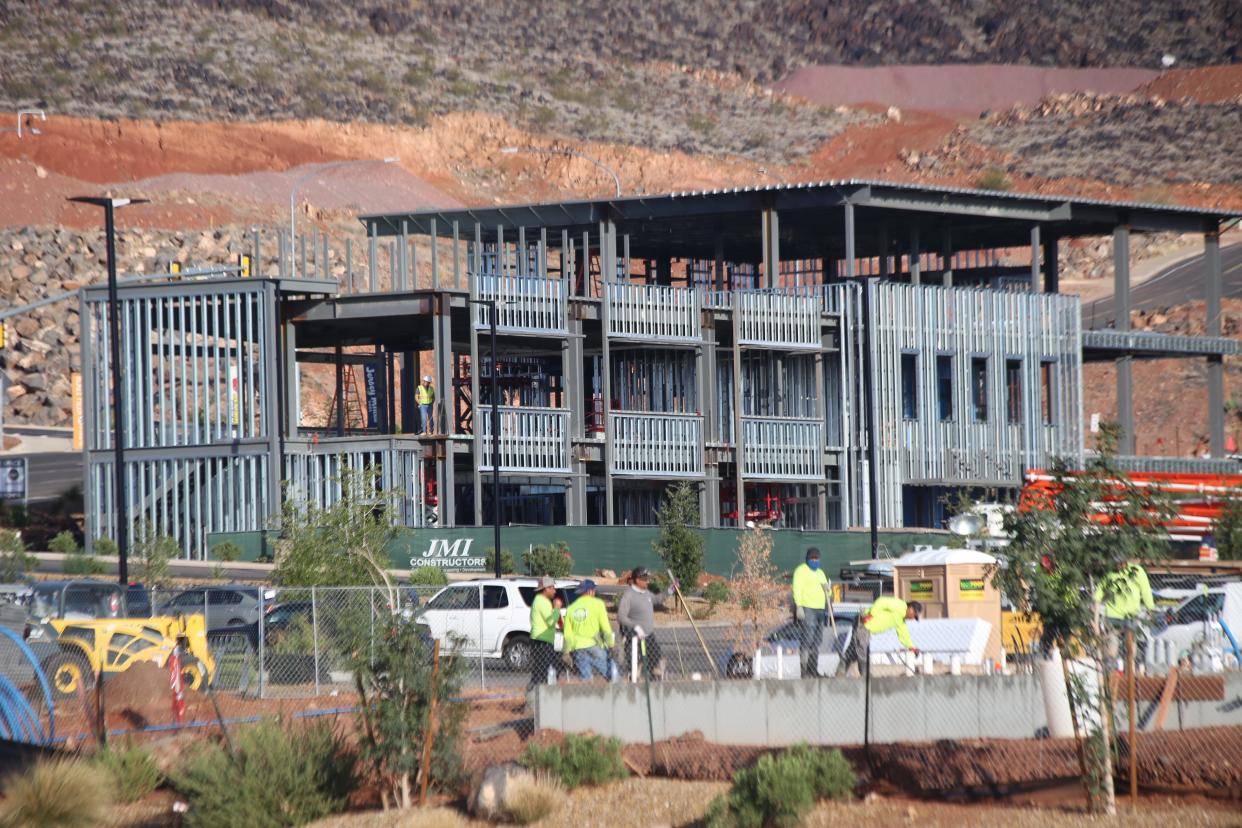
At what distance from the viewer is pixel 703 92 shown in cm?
15600

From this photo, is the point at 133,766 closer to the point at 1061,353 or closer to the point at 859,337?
the point at 859,337

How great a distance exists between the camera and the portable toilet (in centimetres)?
2430

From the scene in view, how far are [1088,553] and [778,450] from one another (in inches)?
1437

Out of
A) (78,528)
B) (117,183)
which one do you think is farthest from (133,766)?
(117,183)

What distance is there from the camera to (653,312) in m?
51.5

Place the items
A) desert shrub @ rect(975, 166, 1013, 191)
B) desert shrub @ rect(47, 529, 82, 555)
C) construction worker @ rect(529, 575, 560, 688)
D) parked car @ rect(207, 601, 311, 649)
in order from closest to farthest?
construction worker @ rect(529, 575, 560, 688), parked car @ rect(207, 601, 311, 649), desert shrub @ rect(47, 529, 82, 555), desert shrub @ rect(975, 166, 1013, 191)

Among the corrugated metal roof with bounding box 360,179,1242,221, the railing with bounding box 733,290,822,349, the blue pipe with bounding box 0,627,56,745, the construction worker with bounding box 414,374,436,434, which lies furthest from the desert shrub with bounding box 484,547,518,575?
the blue pipe with bounding box 0,627,56,745

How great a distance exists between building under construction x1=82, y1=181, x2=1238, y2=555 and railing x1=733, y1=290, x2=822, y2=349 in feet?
0.21

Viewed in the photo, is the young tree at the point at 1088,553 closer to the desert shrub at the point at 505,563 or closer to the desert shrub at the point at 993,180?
the desert shrub at the point at 505,563

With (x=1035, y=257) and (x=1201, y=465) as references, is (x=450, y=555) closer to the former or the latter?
(x=1035, y=257)

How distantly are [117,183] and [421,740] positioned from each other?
10457 cm

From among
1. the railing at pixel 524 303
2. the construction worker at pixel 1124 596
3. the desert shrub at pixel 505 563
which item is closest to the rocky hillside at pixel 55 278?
the railing at pixel 524 303

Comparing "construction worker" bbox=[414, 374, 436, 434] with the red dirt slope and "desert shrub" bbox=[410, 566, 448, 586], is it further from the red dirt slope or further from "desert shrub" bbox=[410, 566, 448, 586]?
the red dirt slope

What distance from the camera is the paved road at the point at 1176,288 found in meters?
98.8
